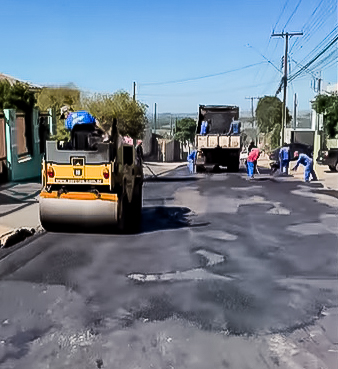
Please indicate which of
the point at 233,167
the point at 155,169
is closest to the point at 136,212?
the point at 233,167

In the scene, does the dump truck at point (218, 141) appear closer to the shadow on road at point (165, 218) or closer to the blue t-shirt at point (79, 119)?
the shadow on road at point (165, 218)

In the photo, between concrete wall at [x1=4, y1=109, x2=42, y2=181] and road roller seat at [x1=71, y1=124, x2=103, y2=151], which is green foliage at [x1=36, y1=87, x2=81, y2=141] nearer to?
concrete wall at [x1=4, y1=109, x2=42, y2=181]

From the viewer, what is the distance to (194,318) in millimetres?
5887

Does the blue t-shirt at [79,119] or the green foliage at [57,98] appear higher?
the green foliage at [57,98]

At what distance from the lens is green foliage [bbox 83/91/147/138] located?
146ft

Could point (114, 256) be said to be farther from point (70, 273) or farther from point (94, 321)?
point (94, 321)

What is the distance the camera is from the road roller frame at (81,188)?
988cm

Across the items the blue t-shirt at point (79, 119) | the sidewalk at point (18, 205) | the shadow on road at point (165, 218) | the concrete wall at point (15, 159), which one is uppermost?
the blue t-shirt at point (79, 119)

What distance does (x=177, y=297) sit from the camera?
6.64 m

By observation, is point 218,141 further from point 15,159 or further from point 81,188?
point 81,188

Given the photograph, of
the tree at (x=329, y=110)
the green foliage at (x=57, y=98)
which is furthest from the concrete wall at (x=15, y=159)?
the tree at (x=329, y=110)

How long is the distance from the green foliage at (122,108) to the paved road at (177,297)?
33.3 meters

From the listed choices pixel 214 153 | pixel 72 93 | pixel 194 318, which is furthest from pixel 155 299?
pixel 72 93

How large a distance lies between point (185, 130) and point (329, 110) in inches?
1885
